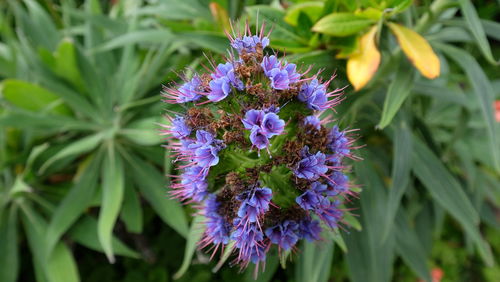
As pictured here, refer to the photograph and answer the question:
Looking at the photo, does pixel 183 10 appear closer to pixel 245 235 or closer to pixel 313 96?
pixel 313 96

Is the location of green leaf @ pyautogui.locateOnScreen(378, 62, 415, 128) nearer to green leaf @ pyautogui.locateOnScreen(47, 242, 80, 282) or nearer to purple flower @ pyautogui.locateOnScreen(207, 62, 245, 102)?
purple flower @ pyautogui.locateOnScreen(207, 62, 245, 102)

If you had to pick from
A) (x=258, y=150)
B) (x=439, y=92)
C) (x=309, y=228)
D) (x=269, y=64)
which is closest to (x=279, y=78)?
(x=269, y=64)

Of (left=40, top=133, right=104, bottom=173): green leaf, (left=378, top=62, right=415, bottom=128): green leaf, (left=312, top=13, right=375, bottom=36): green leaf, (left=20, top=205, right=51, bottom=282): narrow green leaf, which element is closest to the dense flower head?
(left=378, top=62, right=415, bottom=128): green leaf

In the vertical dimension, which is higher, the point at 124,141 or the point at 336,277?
the point at 124,141

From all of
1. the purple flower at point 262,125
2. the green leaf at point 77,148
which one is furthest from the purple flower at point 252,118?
the green leaf at point 77,148

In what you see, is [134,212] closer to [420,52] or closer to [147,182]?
[147,182]

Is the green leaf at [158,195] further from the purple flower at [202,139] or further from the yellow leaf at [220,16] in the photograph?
the purple flower at [202,139]

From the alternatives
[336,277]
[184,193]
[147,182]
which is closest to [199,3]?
[147,182]
